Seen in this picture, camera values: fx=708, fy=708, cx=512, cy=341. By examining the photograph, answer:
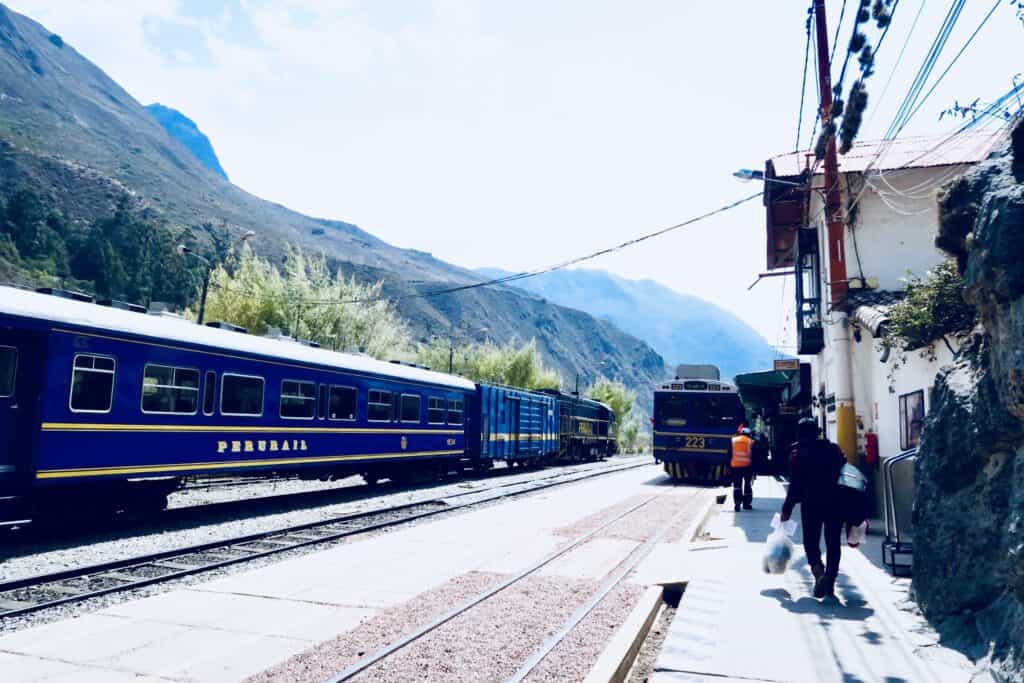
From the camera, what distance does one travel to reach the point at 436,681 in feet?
16.7

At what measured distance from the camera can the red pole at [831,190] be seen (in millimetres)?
12844

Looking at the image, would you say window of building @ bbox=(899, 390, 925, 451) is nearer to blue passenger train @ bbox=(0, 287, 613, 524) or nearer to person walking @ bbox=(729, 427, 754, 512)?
person walking @ bbox=(729, 427, 754, 512)

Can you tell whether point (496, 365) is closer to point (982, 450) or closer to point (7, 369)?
point (7, 369)

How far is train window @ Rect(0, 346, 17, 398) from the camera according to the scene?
9.48 metres

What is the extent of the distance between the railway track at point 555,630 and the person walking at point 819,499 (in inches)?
87.6

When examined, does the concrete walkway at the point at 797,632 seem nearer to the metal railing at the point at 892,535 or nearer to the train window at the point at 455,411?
the metal railing at the point at 892,535

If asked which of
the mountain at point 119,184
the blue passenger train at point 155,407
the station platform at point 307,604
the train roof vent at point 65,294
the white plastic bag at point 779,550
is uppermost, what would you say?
the mountain at point 119,184

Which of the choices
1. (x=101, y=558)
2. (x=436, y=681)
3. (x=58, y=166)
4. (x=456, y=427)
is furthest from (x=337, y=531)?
(x=58, y=166)

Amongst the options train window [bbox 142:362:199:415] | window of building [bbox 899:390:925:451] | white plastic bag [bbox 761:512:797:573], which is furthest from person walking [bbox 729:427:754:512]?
train window [bbox 142:362:199:415]

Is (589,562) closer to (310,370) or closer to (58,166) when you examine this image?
(310,370)

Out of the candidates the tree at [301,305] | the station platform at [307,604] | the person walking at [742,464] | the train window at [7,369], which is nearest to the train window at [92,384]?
the train window at [7,369]

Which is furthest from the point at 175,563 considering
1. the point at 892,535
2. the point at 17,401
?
the point at 892,535

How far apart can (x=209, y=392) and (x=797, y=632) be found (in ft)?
33.9

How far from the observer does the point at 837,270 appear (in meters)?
13.6
